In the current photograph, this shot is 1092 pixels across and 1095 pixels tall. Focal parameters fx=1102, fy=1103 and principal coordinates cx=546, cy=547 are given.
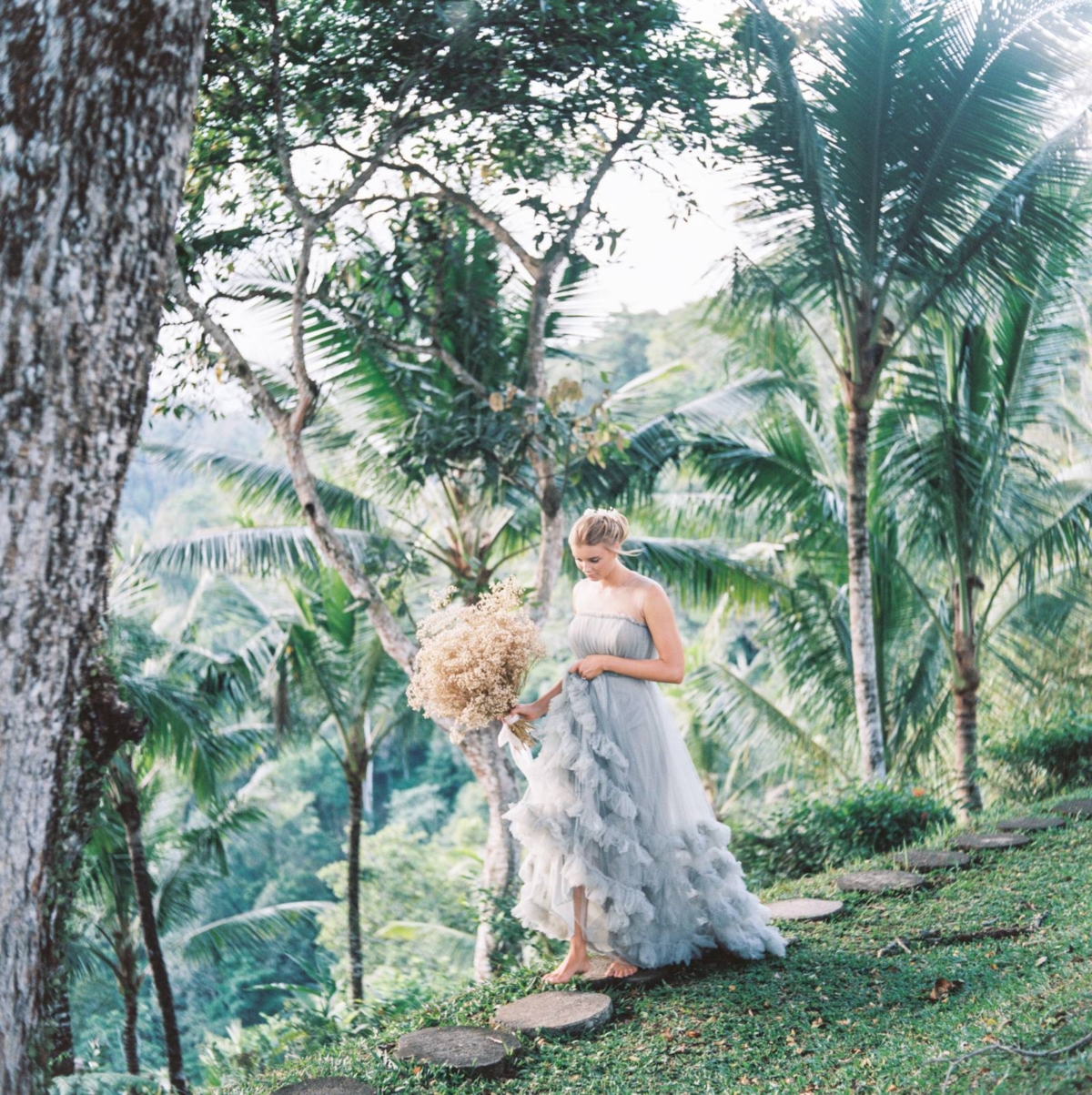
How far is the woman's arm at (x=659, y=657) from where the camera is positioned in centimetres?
465

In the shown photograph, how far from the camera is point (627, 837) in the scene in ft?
15.3

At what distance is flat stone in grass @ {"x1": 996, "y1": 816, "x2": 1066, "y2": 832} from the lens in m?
6.76

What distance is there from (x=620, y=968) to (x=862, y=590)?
4342 mm

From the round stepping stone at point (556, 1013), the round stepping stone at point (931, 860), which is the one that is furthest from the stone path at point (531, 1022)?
the round stepping stone at point (931, 860)

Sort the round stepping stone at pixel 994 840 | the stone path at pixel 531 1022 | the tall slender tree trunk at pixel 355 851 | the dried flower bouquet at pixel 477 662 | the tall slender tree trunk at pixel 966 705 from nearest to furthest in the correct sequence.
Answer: the stone path at pixel 531 1022
the dried flower bouquet at pixel 477 662
the round stepping stone at pixel 994 840
the tall slender tree trunk at pixel 966 705
the tall slender tree trunk at pixel 355 851

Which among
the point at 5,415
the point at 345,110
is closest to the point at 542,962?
the point at 5,415

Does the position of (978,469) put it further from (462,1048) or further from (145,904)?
(145,904)

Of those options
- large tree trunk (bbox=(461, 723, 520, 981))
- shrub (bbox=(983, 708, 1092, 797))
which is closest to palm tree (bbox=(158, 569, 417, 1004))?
large tree trunk (bbox=(461, 723, 520, 981))

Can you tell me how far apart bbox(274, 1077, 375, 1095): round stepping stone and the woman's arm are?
1.83m

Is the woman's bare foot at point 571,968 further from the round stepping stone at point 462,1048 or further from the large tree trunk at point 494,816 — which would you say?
the large tree trunk at point 494,816

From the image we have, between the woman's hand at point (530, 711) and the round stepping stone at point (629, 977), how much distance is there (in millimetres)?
1103

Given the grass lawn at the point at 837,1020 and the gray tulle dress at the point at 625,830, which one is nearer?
the grass lawn at the point at 837,1020

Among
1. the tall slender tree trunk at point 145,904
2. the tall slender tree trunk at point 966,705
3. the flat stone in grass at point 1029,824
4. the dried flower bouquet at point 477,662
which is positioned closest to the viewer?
the dried flower bouquet at point 477,662

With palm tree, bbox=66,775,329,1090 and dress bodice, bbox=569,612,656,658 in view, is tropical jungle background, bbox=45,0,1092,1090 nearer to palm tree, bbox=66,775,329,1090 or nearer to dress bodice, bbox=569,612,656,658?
palm tree, bbox=66,775,329,1090
